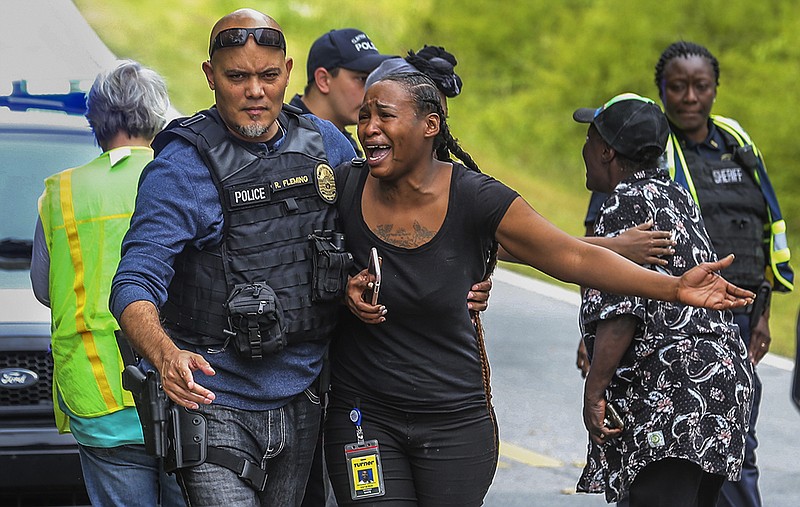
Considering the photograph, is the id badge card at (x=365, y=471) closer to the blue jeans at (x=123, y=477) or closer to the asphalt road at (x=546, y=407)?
the blue jeans at (x=123, y=477)

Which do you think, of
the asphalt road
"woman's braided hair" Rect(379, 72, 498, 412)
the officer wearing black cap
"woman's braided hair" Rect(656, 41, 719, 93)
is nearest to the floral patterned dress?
"woman's braided hair" Rect(379, 72, 498, 412)

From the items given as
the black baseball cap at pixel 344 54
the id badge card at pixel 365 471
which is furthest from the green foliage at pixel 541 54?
the id badge card at pixel 365 471

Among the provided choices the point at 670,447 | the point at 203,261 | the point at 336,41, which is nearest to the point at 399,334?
the point at 203,261

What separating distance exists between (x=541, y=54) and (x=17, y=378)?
13.6 m

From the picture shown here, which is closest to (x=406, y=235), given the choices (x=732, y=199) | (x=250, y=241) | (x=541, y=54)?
(x=250, y=241)

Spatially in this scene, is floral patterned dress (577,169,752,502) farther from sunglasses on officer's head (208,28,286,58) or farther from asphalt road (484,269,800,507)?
asphalt road (484,269,800,507)

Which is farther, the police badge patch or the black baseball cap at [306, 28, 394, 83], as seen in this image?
the black baseball cap at [306, 28, 394, 83]

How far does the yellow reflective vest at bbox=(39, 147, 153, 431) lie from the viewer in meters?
4.26

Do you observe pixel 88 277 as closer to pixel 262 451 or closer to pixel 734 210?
pixel 262 451

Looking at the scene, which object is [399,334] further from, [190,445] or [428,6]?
[428,6]

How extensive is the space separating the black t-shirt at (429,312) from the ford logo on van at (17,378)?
1891mm

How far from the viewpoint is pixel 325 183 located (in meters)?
3.86

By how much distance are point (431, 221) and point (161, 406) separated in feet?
3.16

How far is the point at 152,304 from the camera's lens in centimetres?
346
